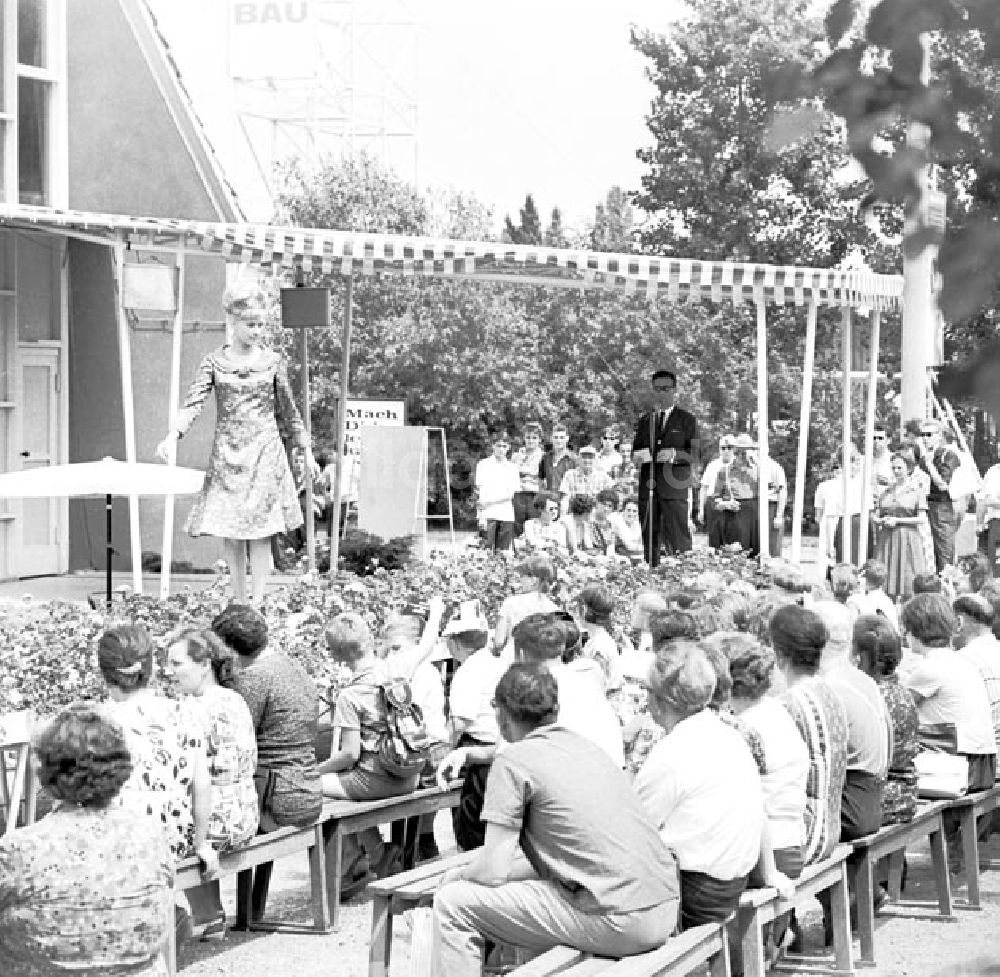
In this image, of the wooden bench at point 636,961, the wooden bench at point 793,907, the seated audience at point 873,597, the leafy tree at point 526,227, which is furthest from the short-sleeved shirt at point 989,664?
the leafy tree at point 526,227

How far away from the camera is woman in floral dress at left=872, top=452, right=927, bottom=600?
1575 centimetres

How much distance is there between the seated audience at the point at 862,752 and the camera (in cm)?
672

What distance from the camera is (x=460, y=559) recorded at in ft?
40.1

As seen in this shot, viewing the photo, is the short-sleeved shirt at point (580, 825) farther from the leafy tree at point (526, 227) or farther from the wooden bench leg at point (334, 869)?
the leafy tree at point (526, 227)

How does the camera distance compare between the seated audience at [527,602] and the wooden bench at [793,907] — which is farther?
the seated audience at [527,602]

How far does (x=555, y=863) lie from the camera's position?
5.02 meters

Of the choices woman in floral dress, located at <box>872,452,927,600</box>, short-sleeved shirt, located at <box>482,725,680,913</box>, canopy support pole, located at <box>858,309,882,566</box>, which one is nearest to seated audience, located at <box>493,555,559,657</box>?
short-sleeved shirt, located at <box>482,725,680,913</box>

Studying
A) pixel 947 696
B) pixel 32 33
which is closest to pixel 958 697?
pixel 947 696

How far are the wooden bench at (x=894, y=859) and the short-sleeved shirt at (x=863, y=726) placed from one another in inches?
10.1

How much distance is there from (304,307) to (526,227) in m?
58.5

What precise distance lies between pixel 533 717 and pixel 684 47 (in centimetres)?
3053

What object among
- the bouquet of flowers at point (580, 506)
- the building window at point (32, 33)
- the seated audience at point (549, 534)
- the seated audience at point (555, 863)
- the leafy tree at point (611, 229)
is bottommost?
the seated audience at point (555, 863)

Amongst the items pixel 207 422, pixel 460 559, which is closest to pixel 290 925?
pixel 460 559

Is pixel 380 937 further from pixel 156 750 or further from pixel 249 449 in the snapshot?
pixel 249 449
